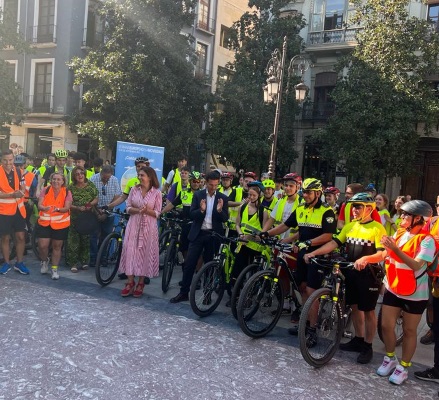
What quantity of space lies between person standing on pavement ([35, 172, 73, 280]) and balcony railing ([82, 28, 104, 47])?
1866 centimetres

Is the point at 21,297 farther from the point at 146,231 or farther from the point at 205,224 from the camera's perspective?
the point at 205,224

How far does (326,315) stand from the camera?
15.0ft

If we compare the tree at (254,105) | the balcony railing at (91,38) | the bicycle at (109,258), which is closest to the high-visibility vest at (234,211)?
the bicycle at (109,258)

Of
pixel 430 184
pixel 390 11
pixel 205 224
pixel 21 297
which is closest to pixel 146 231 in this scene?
pixel 205 224

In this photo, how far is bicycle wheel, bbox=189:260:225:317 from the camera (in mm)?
5566

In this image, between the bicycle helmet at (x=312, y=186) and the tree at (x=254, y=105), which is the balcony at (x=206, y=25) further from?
the bicycle helmet at (x=312, y=186)

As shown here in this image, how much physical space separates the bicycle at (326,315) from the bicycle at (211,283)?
1.45 m

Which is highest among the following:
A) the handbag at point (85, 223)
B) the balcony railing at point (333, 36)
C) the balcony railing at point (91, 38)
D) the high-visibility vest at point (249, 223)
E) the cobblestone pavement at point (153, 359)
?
the balcony railing at point (333, 36)

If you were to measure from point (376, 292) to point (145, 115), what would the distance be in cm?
1546

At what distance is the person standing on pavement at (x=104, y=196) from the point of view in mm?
7984

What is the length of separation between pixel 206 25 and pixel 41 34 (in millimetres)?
10463

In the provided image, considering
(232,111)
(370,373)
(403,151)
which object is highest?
(232,111)

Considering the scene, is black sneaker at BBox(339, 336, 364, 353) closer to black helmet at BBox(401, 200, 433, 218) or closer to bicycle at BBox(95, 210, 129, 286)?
black helmet at BBox(401, 200, 433, 218)

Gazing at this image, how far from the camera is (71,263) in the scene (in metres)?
7.64
